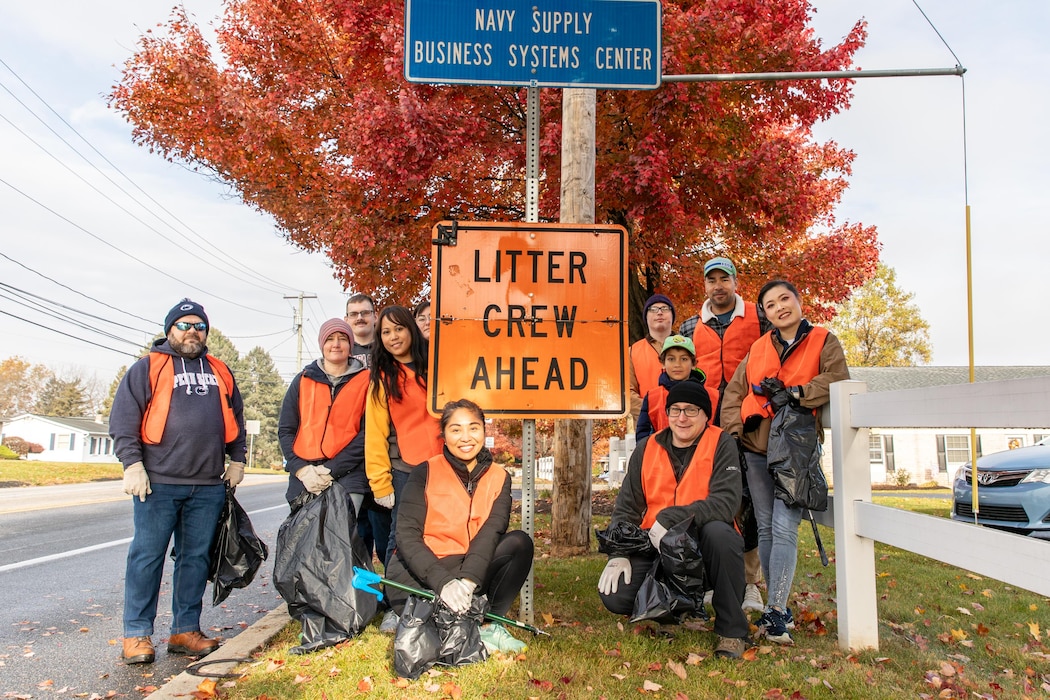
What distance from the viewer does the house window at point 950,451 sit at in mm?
30594

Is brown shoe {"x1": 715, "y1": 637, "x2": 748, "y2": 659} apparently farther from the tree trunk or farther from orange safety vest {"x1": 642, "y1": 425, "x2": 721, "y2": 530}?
the tree trunk

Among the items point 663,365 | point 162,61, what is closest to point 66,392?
point 162,61

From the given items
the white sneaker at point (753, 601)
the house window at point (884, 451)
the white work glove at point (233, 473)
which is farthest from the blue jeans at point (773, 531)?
the house window at point (884, 451)

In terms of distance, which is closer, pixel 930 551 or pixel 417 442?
pixel 930 551

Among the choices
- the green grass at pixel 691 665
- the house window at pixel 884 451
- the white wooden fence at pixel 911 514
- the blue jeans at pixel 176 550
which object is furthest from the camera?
the house window at pixel 884 451

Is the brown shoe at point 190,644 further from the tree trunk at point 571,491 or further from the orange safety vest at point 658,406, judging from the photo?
the tree trunk at point 571,491

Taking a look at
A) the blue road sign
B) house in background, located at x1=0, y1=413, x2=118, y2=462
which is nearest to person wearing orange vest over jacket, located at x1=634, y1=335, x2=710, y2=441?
the blue road sign

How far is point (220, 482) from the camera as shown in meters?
4.61

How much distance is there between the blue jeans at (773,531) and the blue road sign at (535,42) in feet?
7.44

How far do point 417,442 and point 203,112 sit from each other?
557cm

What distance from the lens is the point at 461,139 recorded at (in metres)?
7.15

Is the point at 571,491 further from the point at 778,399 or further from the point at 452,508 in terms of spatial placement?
the point at 778,399

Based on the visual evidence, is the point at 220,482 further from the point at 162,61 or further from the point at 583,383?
the point at 162,61

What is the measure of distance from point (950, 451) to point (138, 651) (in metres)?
32.8
